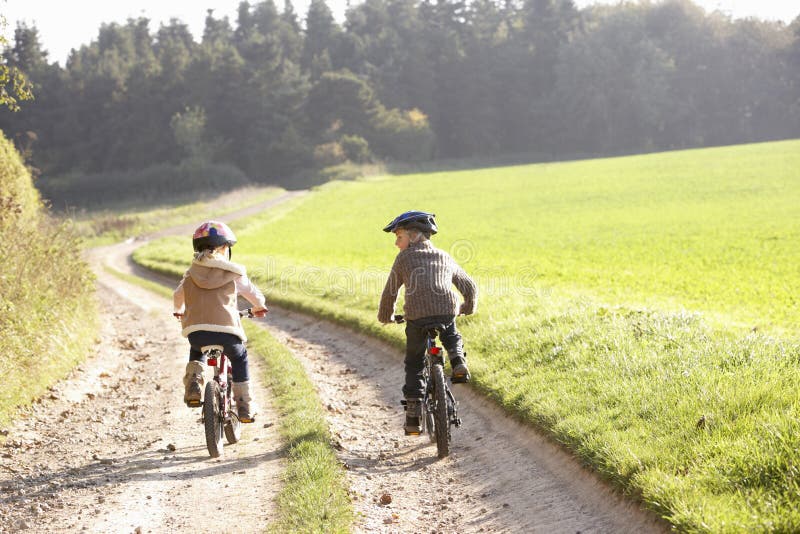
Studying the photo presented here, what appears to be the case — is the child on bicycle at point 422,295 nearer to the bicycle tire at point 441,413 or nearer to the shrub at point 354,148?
the bicycle tire at point 441,413

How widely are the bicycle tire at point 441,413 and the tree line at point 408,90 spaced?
92.7 meters

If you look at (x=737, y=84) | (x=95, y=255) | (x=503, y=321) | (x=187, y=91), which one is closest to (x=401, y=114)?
(x=187, y=91)

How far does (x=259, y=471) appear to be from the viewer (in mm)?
7965

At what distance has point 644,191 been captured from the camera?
5425 cm

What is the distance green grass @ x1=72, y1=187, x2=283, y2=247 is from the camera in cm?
5970

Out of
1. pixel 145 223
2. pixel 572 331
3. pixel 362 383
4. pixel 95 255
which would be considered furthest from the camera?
pixel 145 223

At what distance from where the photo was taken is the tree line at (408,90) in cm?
10519

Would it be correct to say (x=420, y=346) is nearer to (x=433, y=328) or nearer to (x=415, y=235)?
(x=433, y=328)

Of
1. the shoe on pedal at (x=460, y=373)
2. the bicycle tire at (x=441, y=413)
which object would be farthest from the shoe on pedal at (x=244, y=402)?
the shoe on pedal at (x=460, y=373)

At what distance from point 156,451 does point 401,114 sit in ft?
360

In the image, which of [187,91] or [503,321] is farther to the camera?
[187,91]

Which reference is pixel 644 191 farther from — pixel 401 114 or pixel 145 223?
pixel 401 114

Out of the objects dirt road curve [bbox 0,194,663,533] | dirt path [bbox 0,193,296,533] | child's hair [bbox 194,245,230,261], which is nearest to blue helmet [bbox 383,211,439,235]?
child's hair [bbox 194,245,230,261]

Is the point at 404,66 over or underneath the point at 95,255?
over
